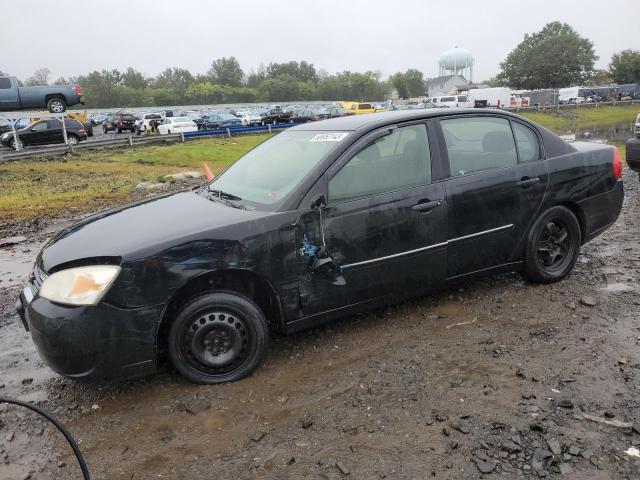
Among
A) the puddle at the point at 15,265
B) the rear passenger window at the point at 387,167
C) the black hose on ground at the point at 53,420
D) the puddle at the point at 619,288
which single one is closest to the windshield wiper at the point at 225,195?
the rear passenger window at the point at 387,167

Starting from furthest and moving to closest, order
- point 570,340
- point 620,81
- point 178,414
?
point 620,81, point 570,340, point 178,414

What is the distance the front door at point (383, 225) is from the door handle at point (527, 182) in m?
0.85

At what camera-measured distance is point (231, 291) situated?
3348mm

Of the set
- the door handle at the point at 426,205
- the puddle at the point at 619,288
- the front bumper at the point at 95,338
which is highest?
the door handle at the point at 426,205

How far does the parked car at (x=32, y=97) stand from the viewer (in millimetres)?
22078

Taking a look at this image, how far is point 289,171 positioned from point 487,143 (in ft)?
5.81

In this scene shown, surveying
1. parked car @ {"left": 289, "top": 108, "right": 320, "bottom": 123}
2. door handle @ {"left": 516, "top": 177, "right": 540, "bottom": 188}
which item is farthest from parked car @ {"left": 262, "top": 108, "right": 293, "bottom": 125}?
door handle @ {"left": 516, "top": 177, "right": 540, "bottom": 188}

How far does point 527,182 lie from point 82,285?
11.6 feet

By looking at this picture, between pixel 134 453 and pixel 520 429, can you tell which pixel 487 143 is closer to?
pixel 520 429

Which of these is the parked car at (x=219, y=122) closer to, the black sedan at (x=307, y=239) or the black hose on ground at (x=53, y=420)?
the black sedan at (x=307, y=239)

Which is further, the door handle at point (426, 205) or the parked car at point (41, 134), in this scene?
the parked car at point (41, 134)

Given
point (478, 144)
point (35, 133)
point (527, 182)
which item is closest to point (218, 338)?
point (478, 144)

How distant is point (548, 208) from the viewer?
452 cm

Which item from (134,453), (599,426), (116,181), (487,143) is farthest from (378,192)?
(116,181)
